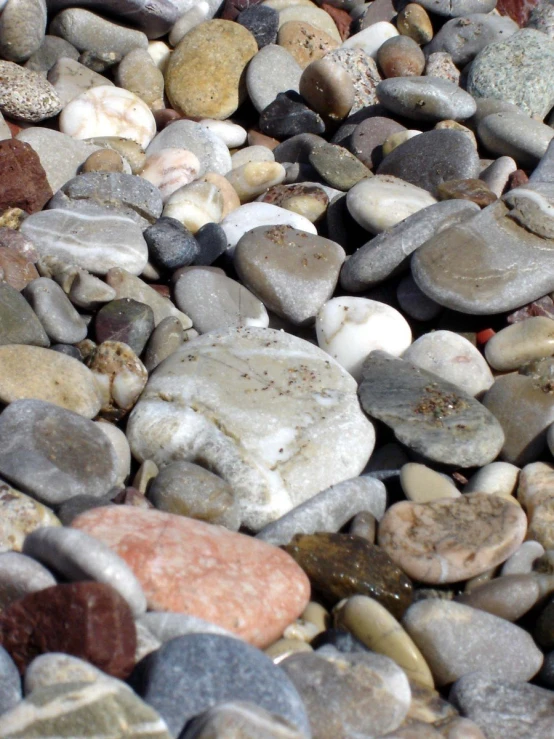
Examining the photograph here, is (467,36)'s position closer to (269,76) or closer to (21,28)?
(269,76)

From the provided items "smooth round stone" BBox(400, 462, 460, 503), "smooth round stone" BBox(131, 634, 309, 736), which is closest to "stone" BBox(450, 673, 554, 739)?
"smooth round stone" BBox(131, 634, 309, 736)

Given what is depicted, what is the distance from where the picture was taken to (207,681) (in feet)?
7.73

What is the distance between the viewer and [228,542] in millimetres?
3107

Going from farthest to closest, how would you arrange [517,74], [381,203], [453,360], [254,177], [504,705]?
[517,74], [254,177], [381,203], [453,360], [504,705]

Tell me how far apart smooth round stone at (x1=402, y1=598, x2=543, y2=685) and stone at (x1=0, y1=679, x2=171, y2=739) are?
1.17 metres

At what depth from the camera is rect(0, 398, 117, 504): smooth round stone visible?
3.35 m

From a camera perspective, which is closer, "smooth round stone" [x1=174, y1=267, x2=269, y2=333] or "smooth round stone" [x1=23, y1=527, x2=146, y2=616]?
"smooth round stone" [x1=23, y1=527, x2=146, y2=616]

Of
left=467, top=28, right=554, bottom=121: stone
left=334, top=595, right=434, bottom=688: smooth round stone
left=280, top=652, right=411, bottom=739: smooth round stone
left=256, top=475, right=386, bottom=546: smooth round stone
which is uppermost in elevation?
left=467, top=28, right=554, bottom=121: stone

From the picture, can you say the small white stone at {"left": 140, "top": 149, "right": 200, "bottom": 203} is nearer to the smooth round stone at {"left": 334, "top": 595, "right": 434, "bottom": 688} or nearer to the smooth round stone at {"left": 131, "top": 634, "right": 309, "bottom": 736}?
the smooth round stone at {"left": 334, "top": 595, "right": 434, "bottom": 688}

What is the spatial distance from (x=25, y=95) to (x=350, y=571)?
4.16 meters

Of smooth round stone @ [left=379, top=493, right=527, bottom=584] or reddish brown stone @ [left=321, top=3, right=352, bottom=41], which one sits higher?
reddish brown stone @ [left=321, top=3, right=352, bottom=41]

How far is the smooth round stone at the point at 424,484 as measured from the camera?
3.66 metres

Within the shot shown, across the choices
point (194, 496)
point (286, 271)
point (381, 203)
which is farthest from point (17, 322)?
point (381, 203)

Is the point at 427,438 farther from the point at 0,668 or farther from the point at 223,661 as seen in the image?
the point at 0,668
